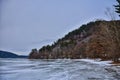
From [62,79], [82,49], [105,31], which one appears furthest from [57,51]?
[62,79]

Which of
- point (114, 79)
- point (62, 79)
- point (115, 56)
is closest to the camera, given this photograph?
point (114, 79)

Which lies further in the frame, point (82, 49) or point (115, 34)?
point (82, 49)

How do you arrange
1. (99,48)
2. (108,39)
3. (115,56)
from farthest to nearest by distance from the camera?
(99,48), (108,39), (115,56)

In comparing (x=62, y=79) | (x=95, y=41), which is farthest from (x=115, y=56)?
(x=95, y=41)

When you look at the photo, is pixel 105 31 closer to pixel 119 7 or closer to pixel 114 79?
pixel 119 7

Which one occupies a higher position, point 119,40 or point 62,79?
point 119,40

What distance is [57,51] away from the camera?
192m

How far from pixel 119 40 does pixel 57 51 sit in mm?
144709

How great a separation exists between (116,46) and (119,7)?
718 cm

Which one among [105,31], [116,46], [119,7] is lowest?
[116,46]

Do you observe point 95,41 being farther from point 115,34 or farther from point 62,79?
point 62,79

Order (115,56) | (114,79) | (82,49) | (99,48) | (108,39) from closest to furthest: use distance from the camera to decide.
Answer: (114,79)
(115,56)
(108,39)
(99,48)
(82,49)

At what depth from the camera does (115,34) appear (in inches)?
1906

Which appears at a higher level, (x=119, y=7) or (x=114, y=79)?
(x=119, y=7)
